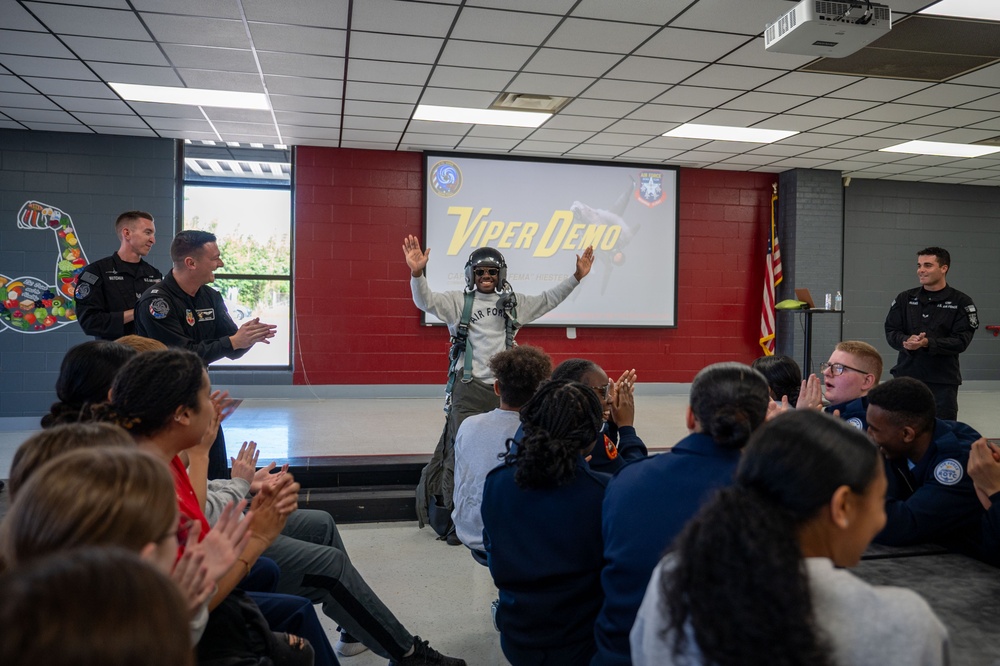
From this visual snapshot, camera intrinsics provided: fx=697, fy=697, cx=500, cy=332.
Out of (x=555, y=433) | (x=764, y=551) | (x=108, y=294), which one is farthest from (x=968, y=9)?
(x=108, y=294)

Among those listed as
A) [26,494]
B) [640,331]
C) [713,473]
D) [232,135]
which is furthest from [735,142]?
[26,494]

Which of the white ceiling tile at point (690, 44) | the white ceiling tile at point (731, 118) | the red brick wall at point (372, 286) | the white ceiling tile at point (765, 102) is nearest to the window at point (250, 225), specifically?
the red brick wall at point (372, 286)

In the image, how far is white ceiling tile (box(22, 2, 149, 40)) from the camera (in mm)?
4043

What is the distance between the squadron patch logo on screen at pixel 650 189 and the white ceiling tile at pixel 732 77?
2.84m

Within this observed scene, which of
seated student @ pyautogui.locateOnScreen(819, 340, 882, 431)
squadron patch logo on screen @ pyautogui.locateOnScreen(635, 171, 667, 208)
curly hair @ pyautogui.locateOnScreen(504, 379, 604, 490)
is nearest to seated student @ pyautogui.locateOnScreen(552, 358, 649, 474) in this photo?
curly hair @ pyautogui.locateOnScreen(504, 379, 604, 490)

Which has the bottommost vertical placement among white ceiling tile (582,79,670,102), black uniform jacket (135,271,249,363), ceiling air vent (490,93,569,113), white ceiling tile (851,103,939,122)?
black uniform jacket (135,271,249,363)

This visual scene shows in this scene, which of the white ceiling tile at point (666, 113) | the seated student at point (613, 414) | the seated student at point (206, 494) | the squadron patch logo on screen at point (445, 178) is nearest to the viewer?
the seated student at point (206, 494)

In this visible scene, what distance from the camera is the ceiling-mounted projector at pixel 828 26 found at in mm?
3500

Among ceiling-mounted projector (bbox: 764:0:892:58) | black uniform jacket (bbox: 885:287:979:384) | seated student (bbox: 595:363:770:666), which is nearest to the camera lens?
seated student (bbox: 595:363:770:666)

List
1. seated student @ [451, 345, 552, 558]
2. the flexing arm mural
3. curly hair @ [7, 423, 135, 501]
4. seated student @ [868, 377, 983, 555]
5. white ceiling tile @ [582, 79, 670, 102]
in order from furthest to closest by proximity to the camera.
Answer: the flexing arm mural → white ceiling tile @ [582, 79, 670, 102] → seated student @ [451, 345, 552, 558] → seated student @ [868, 377, 983, 555] → curly hair @ [7, 423, 135, 501]

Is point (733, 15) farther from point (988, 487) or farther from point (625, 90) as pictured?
point (988, 487)

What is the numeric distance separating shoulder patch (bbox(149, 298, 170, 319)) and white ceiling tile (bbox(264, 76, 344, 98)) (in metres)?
2.75

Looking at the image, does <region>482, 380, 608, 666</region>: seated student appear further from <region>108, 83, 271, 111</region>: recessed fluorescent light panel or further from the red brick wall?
the red brick wall

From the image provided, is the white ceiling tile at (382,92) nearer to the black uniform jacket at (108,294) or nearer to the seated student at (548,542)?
the black uniform jacket at (108,294)
